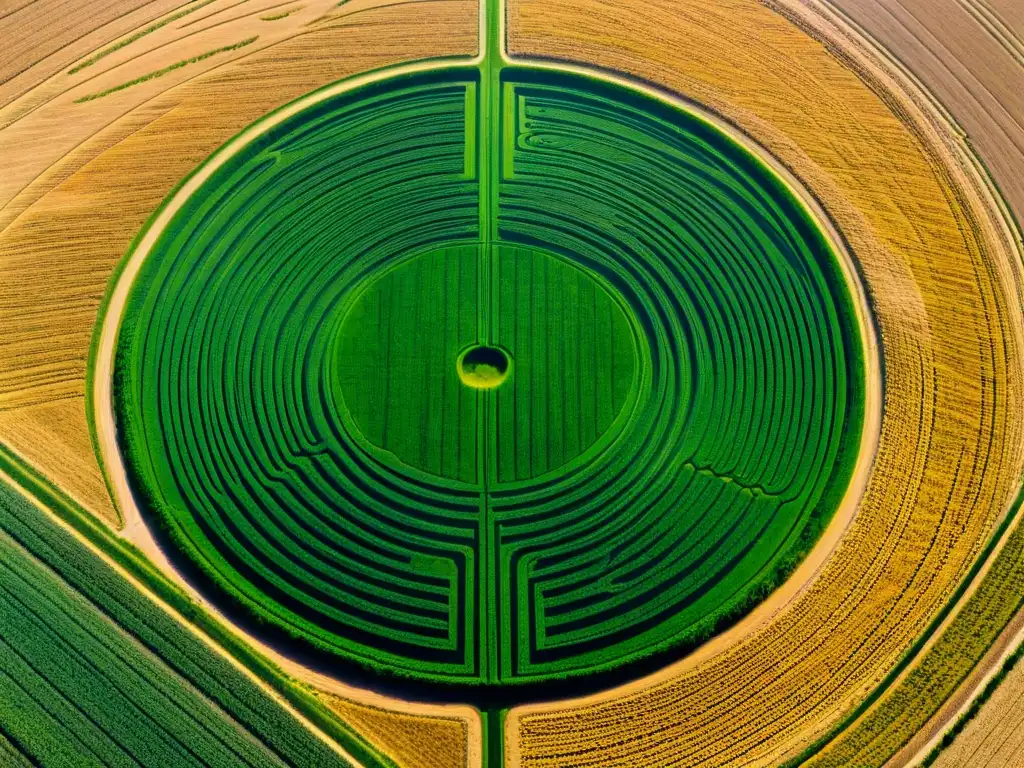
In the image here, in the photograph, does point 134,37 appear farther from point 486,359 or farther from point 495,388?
point 495,388

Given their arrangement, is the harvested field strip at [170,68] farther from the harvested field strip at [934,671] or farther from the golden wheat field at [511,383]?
the harvested field strip at [934,671]

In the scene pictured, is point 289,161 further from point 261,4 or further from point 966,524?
point 966,524

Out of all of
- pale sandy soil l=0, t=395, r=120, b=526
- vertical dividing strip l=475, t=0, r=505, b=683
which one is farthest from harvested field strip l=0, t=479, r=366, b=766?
vertical dividing strip l=475, t=0, r=505, b=683

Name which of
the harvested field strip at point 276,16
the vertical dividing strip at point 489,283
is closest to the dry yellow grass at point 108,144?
A: the harvested field strip at point 276,16

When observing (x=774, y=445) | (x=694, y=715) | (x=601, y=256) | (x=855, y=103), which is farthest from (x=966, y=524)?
(x=855, y=103)

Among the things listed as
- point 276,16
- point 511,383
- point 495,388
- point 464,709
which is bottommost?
point 464,709

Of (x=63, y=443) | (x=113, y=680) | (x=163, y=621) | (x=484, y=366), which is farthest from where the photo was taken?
(x=484, y=366)

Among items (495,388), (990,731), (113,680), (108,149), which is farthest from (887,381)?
(108,149)

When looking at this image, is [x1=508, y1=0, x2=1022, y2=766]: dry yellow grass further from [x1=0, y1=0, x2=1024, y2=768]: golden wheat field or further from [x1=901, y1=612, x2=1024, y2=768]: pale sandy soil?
[x1=901, y1=612, x2=1024, y2=768]: pale sandy soil
